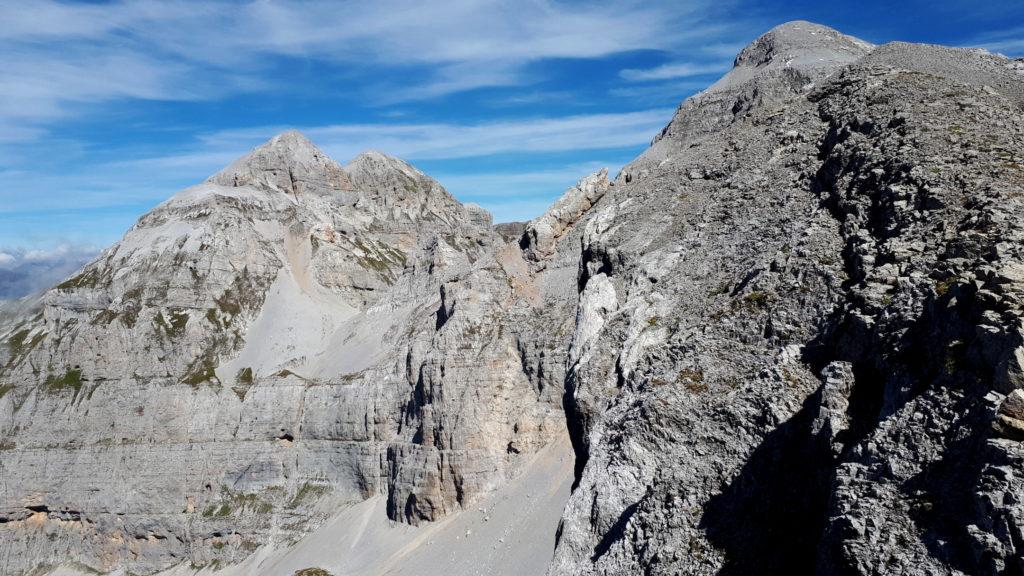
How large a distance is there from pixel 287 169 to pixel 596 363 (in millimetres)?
146343

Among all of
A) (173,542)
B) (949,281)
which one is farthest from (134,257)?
(949,281)

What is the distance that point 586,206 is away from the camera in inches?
2579

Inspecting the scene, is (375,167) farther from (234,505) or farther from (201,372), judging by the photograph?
(234,505)

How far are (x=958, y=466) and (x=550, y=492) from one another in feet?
157

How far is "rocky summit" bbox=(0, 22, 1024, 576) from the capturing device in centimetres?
1244

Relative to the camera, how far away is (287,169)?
157250mm

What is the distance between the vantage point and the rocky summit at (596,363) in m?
12.4

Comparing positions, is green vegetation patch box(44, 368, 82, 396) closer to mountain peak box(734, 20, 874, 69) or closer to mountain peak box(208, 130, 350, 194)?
mountain peak box(208, 130, 350, 194)

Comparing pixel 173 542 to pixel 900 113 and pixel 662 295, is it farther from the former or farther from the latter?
pixel 900 113

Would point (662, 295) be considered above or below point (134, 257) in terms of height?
below

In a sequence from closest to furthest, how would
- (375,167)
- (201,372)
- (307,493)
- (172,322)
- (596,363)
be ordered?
1. (596,363)
2. (307,493)
3. (201,372)
4. (172,322)
5. (375,167)

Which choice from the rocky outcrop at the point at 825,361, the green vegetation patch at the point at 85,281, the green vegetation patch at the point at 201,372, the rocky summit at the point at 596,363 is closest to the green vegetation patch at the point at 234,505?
the rocky summit at the point at 596,363

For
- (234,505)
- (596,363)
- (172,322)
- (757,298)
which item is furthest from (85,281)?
(757,298)

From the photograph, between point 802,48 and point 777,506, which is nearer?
point 777,506
